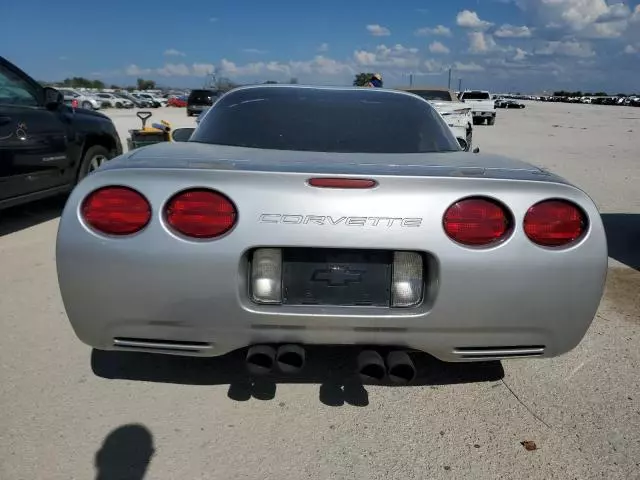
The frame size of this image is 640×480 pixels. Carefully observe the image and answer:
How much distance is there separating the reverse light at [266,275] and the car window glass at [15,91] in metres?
4.30

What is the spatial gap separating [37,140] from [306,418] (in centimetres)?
431

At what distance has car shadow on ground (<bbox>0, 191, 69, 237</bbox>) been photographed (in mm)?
5621

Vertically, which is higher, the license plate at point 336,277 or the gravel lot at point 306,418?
the license plate at point 336,277

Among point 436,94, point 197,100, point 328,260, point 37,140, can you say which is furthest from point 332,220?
point 197,100

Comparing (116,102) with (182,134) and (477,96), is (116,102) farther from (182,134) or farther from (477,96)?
(182,134)

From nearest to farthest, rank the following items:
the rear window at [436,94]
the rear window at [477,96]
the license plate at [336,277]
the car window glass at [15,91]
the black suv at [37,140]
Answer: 1. the license plate at [336,277]
2. the black suv at [37,140]
3. the car window glass at [15,91]
4. the rear window at [436,94]
5. the rear window at [477,96]

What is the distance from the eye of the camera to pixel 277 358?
2084 mm

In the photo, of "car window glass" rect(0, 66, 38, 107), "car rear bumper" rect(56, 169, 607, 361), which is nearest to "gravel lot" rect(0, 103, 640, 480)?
"car rear bumper" rect(56, 169, 607, 361)

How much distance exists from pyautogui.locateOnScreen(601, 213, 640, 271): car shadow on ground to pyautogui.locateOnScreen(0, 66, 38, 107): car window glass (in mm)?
5926

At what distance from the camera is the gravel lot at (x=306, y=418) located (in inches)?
81.8

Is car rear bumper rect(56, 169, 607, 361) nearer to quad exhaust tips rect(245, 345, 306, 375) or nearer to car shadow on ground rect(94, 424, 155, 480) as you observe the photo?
quad exhaust tips rect(245, 345, 306, 375)

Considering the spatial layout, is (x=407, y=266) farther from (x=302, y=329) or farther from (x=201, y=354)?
(x=201, y=354)

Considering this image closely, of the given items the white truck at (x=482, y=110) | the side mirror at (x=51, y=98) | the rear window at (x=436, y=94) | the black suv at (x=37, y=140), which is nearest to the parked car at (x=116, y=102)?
the white truck at (x=482, y=110)

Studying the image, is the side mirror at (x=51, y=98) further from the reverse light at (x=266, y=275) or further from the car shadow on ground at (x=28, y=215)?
the reverse light at (x=266, y=275)
